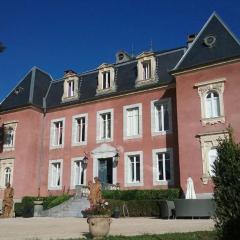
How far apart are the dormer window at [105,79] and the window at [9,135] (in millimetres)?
7730

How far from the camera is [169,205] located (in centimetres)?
1719

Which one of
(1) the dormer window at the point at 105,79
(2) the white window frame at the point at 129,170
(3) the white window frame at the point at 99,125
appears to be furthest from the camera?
(1) the dormer window at the point at 105,79

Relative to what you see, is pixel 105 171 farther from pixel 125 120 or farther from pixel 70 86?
pixel 70 86

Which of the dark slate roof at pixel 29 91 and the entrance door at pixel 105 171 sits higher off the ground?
the dark slate roof at pixel 29 91

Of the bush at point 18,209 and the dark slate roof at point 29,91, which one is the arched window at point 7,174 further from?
the dark slate roof at point 29,91

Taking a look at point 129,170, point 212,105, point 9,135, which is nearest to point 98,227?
point 212,105

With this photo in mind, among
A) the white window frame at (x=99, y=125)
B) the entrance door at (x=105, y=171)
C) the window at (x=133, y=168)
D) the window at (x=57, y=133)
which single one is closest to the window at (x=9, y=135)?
the window at (x=57, y=133)

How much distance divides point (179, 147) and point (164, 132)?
101 inches

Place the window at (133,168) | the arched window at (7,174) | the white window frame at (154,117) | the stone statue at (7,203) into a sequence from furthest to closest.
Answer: the arched window at (7,174) → the window at (133,168) → the white window frame at (154,117) → the stone statue at (7,203)

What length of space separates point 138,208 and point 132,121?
25.8 feet

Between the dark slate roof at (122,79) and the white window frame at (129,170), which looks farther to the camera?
the dark slate roof at (122,79)

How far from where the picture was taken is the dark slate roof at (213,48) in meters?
21.4

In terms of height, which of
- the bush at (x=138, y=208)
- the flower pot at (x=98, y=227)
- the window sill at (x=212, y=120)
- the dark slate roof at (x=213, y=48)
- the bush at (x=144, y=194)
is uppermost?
the dark slate roof at (x=213, y=48)

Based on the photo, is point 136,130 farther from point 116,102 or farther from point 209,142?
point 209,142
